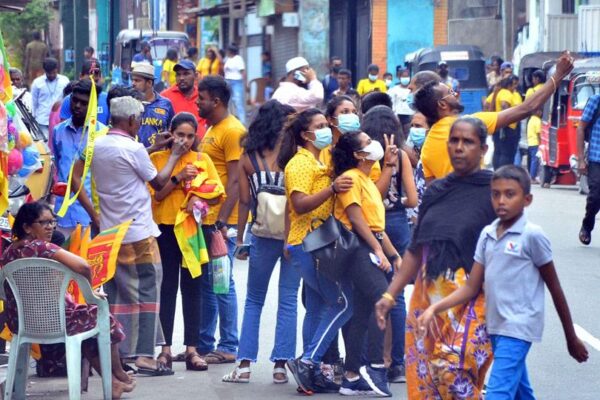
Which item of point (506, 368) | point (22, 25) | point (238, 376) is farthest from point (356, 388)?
point (22, 25)

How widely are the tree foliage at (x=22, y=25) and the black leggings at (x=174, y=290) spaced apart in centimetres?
3625

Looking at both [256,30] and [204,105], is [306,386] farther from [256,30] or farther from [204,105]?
[256,30]

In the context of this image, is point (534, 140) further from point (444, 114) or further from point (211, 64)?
point (444, 114)

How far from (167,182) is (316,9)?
101 feet

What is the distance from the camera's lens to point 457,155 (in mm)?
6145

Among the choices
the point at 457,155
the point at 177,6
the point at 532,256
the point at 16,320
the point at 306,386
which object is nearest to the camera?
the point at 532,256

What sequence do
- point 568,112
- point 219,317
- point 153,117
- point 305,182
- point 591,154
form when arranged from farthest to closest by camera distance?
point 568,112 < point 591,154 < point 153,117 < point 219,317 < point 305,182

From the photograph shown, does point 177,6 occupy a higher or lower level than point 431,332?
higher

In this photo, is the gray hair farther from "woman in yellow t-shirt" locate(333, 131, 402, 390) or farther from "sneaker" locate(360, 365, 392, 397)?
"sneaker" locate(360, 365, 392, 397)

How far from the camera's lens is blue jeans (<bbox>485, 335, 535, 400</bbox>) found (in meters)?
5.70

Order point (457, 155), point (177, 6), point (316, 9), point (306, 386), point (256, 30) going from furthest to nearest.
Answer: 1. point (177, 6)
2. point (256, 30)
3. point (316, 9)
4. point (306, 386)
5. point (457, 155)

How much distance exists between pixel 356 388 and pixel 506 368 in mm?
2336

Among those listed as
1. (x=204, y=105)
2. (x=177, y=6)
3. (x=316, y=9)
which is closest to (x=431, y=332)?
(x=204, y=105)

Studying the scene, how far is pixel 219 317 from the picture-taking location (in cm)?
914
